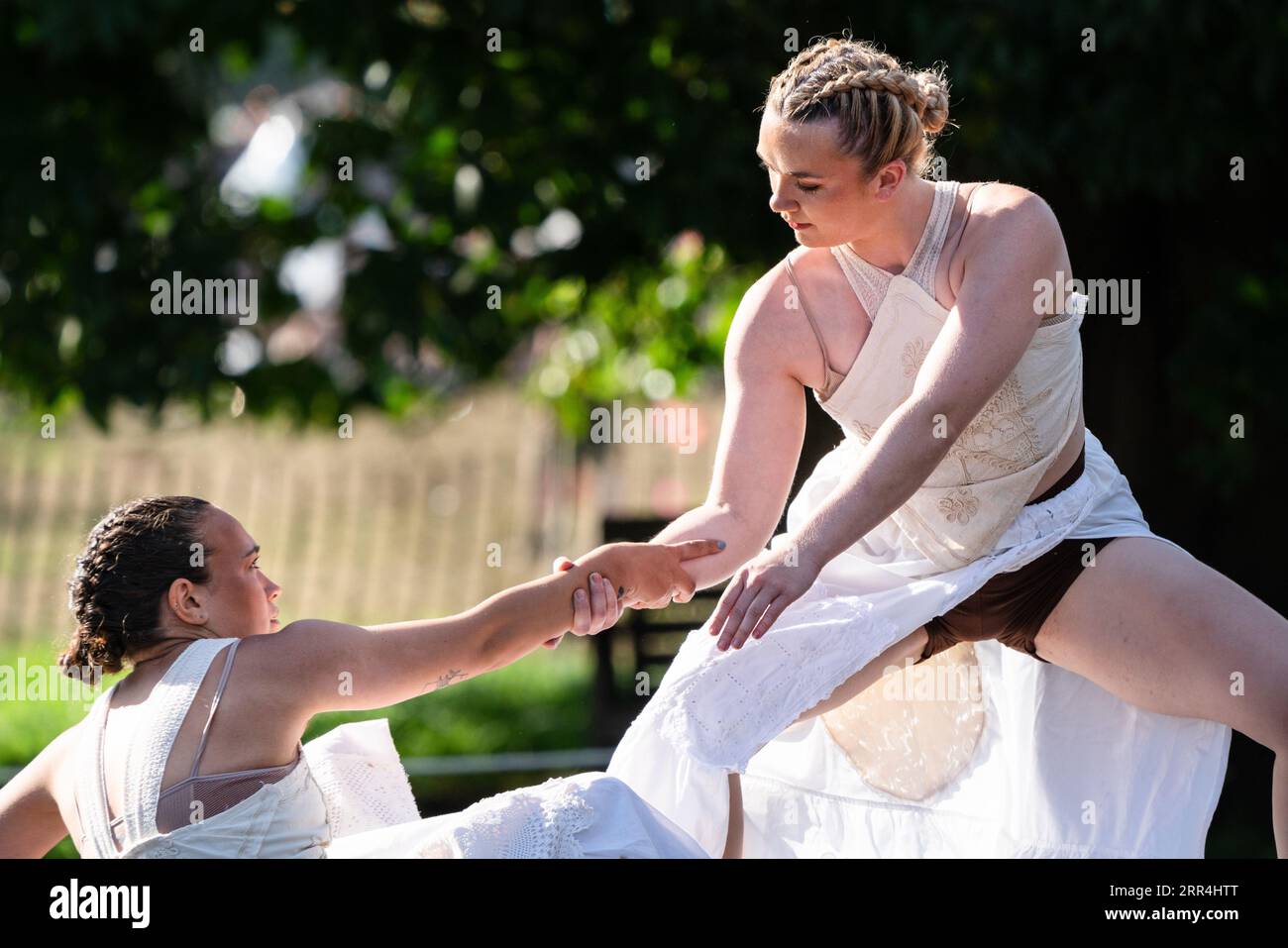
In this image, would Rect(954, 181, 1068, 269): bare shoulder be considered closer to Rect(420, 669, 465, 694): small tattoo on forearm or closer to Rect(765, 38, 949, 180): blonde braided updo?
Rect(765, 38, 949, 180): blonde braided updo

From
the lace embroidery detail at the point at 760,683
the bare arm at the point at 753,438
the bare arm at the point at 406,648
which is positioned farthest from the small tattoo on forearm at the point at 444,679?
the bare arm at the point at 753,438

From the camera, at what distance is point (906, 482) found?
8.93 ft

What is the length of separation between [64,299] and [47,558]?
462 centimetres

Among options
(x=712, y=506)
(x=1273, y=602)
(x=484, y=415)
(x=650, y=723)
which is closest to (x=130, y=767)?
(x=650, y=723)

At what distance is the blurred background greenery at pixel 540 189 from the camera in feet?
17.5

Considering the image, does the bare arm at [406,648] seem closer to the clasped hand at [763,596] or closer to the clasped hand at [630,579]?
the clasped hand at [630,579]

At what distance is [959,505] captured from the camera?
2965 mm

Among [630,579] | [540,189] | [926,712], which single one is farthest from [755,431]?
[540,189]

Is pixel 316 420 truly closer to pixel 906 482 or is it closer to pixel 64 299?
pixel 64 299

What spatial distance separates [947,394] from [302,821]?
1.34 m

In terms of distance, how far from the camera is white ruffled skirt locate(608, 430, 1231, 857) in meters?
2.90

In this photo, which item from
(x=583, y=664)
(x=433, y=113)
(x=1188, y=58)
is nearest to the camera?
(x=1188, y=58)

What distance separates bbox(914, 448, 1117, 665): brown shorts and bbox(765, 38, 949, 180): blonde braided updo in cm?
75

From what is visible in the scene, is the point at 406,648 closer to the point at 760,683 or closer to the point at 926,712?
the point at 760,683
